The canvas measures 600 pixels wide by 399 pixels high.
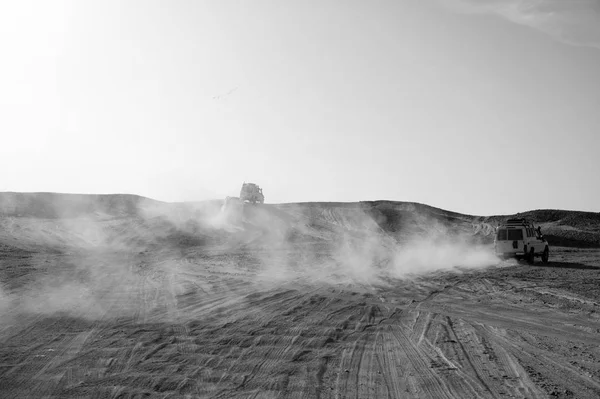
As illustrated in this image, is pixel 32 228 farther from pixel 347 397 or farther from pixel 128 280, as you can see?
pixel 347 397

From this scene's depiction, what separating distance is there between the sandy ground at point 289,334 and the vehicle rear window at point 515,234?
20.5 feet

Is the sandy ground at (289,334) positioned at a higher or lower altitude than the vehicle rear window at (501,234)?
→ lower

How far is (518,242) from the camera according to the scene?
2748 centimetres

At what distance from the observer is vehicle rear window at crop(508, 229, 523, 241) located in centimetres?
2756

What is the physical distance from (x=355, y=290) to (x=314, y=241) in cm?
2178

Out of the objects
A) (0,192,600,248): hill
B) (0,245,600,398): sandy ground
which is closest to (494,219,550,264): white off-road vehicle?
(0,245,600,398): sandy ground

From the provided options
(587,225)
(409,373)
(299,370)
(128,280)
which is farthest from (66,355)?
(587,225)

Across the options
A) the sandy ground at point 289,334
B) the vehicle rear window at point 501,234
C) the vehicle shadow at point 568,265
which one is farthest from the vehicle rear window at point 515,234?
the sandy ground at point 289,334

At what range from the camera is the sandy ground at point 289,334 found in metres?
7.12

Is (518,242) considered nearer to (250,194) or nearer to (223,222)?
(223,222)

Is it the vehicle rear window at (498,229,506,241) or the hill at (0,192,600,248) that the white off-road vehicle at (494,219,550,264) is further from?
the hill at (0,192,600,248)

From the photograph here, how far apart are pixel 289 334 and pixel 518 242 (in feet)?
69.6

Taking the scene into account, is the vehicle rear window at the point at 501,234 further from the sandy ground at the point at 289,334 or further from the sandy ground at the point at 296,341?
the sandy ground at the point at 296,341

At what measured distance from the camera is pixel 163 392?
683 centimetres
